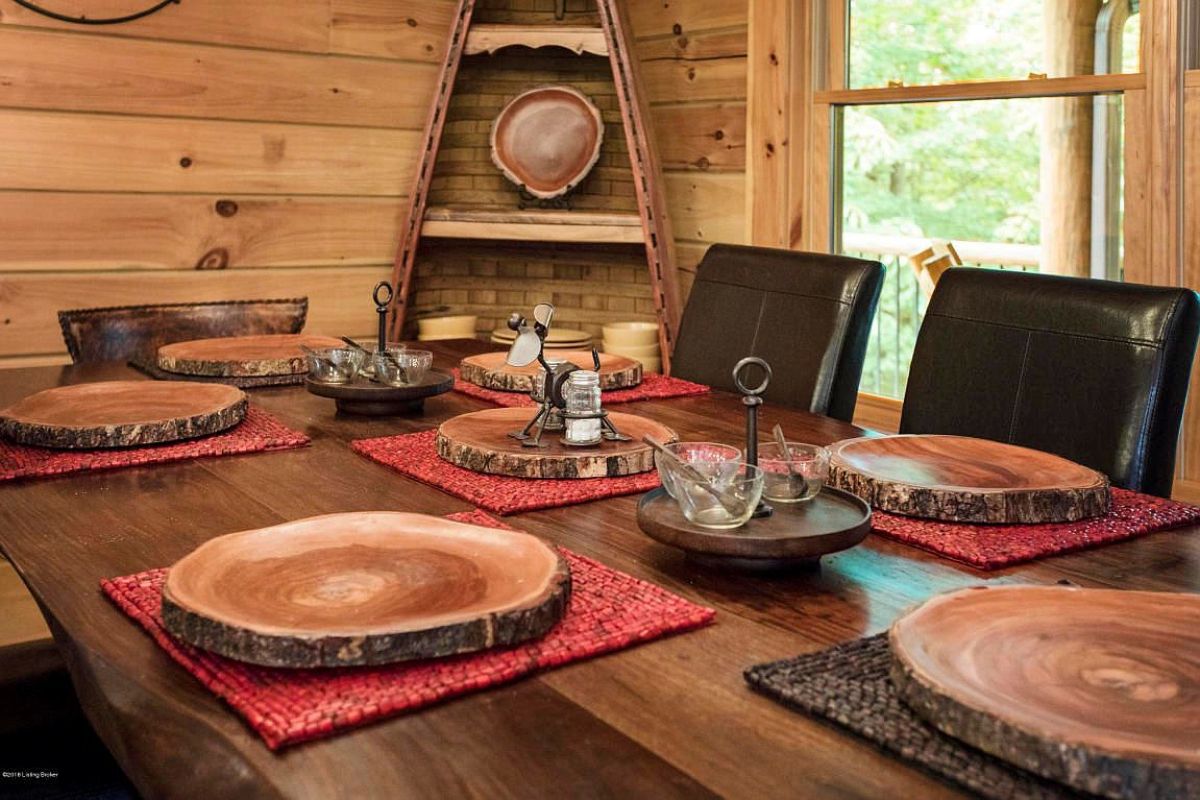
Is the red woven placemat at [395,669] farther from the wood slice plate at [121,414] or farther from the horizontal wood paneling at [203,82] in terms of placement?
the horizontal wood paneling at [203,82]

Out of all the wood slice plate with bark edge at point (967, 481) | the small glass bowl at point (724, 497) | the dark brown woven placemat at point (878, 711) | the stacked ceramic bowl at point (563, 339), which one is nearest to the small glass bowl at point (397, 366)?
the wood slice plate with bark edge at point (967, 481)

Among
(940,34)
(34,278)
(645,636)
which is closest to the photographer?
(645,636)

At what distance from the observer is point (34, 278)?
123 inches

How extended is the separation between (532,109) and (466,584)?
8.92 feet

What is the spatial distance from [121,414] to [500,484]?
0.61 meters

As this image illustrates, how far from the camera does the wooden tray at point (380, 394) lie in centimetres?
183

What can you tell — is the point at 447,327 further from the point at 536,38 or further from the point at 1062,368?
the point at 1062,368

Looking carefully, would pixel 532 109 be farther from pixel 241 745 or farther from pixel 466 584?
pixel 241 745

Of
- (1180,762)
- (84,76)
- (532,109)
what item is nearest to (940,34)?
(532,109)

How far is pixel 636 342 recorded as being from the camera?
11.2 ft

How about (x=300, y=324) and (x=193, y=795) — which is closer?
(x=193, y=795)

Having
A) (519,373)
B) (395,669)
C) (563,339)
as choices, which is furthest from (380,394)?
(563,339)

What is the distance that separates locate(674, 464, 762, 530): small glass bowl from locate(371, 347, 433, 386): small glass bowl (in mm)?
834

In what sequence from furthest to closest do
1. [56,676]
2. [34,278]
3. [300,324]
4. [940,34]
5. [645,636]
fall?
[34,278]
[940,34]
[300,324]
[56,676]
[645,636]
